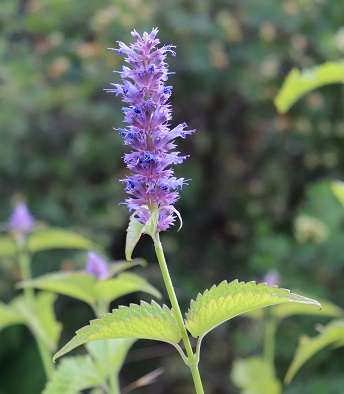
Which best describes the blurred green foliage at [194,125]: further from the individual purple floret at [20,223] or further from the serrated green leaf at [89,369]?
the serrated green leaf at [89,369]

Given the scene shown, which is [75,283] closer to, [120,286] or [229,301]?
[120,286]

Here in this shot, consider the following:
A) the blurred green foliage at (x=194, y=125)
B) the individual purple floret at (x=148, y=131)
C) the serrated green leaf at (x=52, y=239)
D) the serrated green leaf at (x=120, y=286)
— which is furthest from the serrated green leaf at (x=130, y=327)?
the blurred green foliage at (x=194, y=125)

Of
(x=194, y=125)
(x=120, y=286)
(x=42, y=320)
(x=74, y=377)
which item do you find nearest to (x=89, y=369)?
(x=74, y=377)

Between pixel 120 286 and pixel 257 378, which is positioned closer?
pixel 120 286

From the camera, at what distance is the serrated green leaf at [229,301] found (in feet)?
3.11

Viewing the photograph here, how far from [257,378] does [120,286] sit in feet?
2.43

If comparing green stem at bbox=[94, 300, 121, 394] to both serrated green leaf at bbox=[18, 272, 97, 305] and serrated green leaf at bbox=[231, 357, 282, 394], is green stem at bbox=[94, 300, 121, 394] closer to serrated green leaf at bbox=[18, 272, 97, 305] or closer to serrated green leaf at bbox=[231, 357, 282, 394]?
serrated green leaf at bbox=[18, 272, 97, 305]

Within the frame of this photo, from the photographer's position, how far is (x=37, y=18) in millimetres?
4176

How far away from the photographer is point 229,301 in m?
0.97

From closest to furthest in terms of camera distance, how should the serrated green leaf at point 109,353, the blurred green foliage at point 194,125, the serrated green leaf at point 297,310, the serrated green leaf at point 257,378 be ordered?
the serrated green leaf at point 109,353, the serrated green leaf at point 297,310, the serrated green leaf at point 257,378, the blurred green foliage at point 194,125

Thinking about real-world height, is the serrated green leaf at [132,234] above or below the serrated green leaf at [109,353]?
below

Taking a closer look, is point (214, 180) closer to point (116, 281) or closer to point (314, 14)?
point (314, 14)

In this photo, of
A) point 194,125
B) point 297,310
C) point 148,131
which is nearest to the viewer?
point 148,131

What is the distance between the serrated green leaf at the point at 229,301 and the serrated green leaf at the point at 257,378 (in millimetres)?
1013
